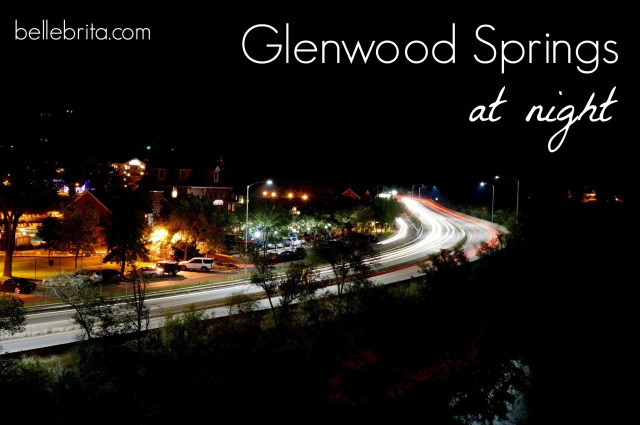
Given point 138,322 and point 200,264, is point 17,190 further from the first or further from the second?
point 138,322

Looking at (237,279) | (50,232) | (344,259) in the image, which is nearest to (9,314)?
(344,259)

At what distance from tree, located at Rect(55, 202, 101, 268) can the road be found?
7640 millimetres

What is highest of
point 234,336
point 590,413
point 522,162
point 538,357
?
point 522,162

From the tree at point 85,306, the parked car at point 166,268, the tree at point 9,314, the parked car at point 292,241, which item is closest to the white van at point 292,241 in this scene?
the parked car at point 292,241

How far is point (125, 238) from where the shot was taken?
122ft

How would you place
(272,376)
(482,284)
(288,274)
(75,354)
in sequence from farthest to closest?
1. (482,284)
2. (288,274)
3. (272,376)
4. (75,354)

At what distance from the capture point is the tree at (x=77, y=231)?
38031 millimetres

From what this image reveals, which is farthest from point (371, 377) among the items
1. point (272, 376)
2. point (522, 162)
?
point (522, 162)

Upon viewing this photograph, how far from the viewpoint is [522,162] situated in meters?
123

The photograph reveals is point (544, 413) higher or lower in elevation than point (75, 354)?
lower

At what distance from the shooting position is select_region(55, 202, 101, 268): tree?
1497 inches

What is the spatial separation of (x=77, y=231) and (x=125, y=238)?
13.5 feet

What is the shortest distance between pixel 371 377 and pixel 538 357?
11638 millimetres

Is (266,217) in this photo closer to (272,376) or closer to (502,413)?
(272,376)
